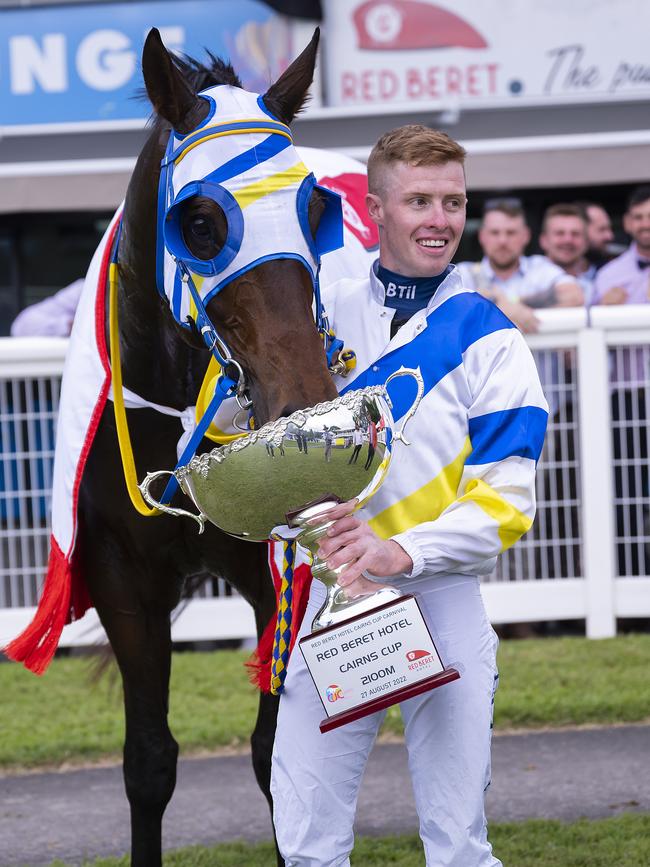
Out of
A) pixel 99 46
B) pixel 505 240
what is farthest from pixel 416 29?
pixel 505 240

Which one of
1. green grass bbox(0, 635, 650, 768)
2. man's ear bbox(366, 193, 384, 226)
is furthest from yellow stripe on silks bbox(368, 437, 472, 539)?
green grass bbox(0, 635, 650, 768)

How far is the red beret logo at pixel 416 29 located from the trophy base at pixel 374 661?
7.47 m

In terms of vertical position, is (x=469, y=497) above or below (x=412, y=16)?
below

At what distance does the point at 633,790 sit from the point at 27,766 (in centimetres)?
219

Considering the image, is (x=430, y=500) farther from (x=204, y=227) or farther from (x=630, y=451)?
(x=630, y=451)

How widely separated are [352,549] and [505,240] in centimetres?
467

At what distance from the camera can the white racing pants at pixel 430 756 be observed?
2.45m

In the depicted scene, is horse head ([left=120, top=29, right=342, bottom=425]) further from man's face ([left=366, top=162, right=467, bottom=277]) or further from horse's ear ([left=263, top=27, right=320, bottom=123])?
man's face ([left=366, top=162, right=467, bottom=277])

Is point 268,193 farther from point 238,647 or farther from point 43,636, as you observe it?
point 238,647

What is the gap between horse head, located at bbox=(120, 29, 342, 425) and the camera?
2.41 m

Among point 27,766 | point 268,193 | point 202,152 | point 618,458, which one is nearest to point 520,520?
point 268,193

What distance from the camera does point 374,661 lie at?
7.57 ft

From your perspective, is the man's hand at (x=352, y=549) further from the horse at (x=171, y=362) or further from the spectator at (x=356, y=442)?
the horse at (x=171, y=362)

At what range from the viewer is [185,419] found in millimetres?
3223
